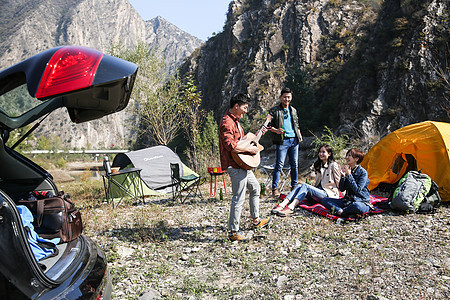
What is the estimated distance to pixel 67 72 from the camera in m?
1.76

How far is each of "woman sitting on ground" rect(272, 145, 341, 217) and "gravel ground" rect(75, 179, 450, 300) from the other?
0.22 metres

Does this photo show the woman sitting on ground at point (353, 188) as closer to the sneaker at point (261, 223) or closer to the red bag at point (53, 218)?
the sneaker at point (261, 223)

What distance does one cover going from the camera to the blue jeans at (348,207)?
197 inches

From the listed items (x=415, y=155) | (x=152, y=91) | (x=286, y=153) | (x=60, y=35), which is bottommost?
(x=415, y=155)

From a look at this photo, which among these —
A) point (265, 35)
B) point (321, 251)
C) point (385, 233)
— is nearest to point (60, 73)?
point (321, 251)

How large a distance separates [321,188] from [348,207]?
85cm

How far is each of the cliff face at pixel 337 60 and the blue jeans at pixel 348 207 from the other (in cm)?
1102

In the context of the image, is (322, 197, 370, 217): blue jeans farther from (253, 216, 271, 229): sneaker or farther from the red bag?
the red bag

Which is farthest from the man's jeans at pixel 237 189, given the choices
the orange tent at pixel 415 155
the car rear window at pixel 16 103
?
the orange tent at pixel 415 155

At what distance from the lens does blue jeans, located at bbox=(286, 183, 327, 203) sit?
5.57 m

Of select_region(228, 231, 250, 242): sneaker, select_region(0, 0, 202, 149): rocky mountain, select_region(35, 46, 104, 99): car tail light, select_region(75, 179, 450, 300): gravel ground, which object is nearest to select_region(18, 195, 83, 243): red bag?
select_region(35, 46, 104, 99): car tail light

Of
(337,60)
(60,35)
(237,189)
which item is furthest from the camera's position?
(60,35)

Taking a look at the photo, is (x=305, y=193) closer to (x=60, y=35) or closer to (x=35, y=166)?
(x=35, y=166)

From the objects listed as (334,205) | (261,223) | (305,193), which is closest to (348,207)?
(334,205)
